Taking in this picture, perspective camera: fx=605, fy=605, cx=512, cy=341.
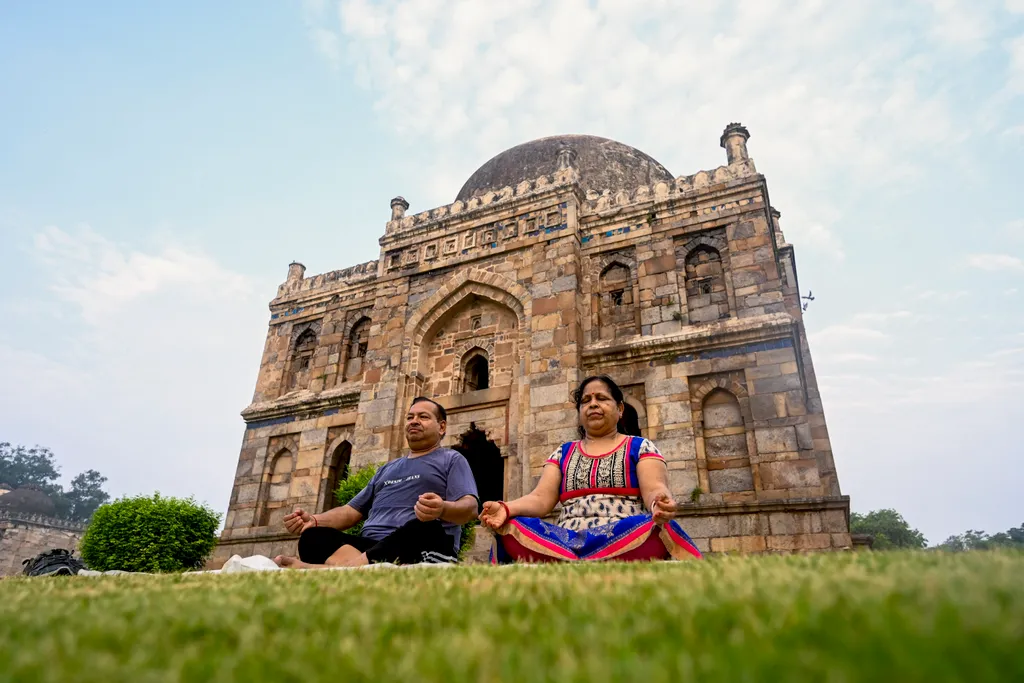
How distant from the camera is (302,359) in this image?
45.2ft

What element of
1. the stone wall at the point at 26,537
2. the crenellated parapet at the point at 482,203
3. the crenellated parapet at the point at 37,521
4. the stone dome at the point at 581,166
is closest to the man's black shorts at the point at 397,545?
the crenellated parapet at the point at 482,203

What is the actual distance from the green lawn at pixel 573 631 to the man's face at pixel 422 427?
3.02 metres

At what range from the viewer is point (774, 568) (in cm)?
184

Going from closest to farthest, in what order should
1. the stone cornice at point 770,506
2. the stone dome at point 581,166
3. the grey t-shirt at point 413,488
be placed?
the grey t-shirt at point 413,488
the stone cornice at point 770,506
the stone dome at point 581,166

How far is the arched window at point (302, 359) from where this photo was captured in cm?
1348

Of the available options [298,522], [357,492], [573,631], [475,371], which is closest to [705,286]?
→ [475,371]

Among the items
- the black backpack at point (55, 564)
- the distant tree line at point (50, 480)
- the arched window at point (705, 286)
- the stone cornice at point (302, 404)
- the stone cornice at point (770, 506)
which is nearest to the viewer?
the stone cornice at point (770, 506)

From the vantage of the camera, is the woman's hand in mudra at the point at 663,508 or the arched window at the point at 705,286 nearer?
the woman's hand in mudra at the point at 663,508

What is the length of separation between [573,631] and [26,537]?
3103 centimetres

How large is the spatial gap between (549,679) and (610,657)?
152 mm

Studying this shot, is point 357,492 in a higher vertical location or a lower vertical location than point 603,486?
higher

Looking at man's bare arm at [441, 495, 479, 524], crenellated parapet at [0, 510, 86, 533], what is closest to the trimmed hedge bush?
man's bare arm at [441, 495, 479, 524]

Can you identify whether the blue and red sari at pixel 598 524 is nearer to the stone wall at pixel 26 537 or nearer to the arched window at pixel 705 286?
the arched window at pixel 705 286

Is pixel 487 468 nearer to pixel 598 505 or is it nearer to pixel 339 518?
pixel 339 518
